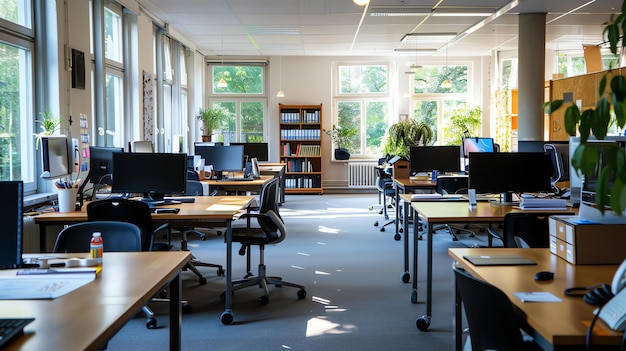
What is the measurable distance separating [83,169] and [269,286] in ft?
9.15

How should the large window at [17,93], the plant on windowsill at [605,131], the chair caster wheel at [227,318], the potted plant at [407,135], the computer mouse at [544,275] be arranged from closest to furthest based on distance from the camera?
the plant on windowsill at [605,131], the computer mouse at [544,275], the chair caster wheel at [227,318], the large window at [17,93], the potted plant at [407,135]

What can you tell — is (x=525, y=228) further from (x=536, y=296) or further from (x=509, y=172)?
Answer: (x=536, y=296)

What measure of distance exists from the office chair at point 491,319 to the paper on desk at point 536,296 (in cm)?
13

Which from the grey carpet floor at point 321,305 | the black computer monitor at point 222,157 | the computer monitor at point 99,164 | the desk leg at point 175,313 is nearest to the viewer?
the desk leg at point 175,313

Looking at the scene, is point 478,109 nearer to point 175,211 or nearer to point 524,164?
point 524,164

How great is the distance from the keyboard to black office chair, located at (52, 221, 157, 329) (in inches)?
56.4

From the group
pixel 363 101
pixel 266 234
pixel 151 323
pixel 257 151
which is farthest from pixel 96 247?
pixel 363 101

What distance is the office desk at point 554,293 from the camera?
5.76 feet

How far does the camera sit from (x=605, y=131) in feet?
4.50

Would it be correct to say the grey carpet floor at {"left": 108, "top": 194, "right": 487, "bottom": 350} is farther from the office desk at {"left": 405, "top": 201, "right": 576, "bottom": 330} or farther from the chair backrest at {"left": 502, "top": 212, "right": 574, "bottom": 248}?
the chair backrest at {"left": 502, "top": 212, "right": 574, "bottom": 248}

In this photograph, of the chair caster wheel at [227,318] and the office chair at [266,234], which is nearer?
the chair caster wheel at [227,318]

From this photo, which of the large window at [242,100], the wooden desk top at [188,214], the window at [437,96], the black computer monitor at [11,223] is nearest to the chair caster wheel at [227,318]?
the wooden desk top at [188,214]

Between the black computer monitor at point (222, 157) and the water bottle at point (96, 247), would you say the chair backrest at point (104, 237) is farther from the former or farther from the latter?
the black computer monitor at point (222, 157)

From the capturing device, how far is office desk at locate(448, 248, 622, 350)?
69.1 inches
